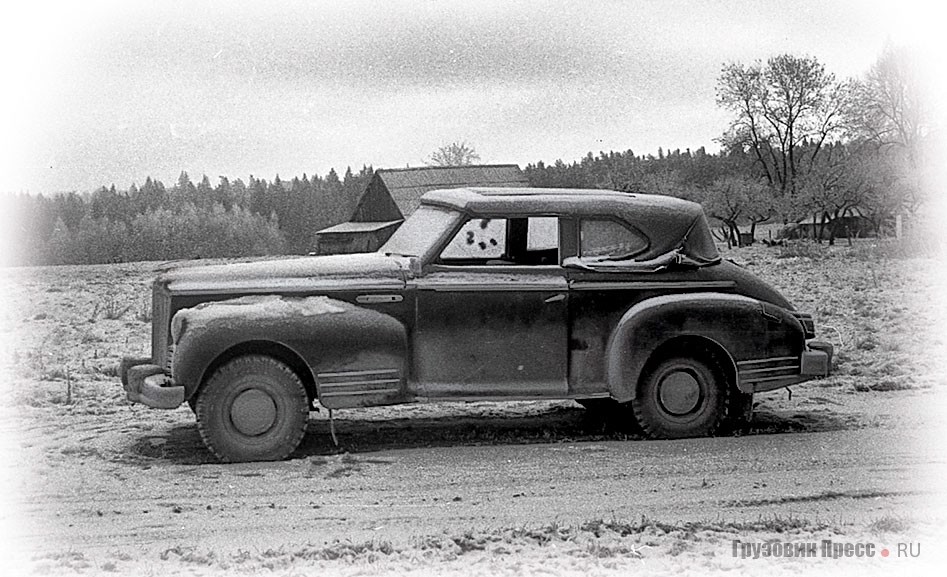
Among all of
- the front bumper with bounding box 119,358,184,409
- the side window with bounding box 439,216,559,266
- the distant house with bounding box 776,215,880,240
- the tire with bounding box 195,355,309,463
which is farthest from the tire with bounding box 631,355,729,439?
the distant house with bounding box 776,215,880,240

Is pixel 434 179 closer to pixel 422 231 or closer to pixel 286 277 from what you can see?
pixel 422 231

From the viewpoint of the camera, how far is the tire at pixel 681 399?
7.48m

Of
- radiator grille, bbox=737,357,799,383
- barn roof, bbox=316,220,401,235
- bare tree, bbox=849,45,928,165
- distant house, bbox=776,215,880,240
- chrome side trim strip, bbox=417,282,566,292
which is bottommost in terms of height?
radiator grille, bbox=737,357,799,383

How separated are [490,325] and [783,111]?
11.3m

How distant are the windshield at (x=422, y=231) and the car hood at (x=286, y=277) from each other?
239 mm

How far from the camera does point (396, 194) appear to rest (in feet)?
47.4

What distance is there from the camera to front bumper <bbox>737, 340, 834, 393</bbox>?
7.51 m

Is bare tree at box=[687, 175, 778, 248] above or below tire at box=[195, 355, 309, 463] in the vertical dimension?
above

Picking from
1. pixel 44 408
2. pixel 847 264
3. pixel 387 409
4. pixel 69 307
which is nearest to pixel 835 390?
pixel 387 409

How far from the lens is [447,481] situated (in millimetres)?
6344

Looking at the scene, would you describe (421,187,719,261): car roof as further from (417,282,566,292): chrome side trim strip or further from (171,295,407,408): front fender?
(171,295,407,408): front fender

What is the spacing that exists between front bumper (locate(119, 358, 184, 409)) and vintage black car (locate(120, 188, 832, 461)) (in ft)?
0.04

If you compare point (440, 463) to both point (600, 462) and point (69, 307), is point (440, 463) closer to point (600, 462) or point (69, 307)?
point (600, 462)

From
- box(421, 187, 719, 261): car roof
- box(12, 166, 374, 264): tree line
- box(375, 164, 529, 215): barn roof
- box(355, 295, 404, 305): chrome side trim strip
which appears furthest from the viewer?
box(375, 164, 529, 215): barn roof
